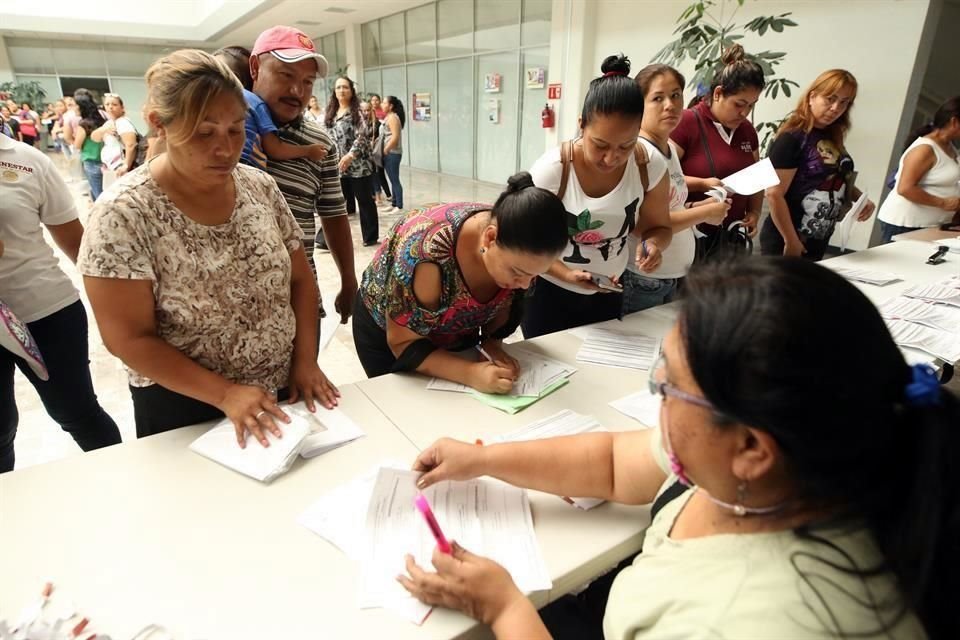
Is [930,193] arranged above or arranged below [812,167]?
below

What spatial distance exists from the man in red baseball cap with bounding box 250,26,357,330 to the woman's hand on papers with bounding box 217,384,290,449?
0.81m

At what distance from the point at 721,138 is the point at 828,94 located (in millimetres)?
581

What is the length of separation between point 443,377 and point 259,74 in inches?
45.4

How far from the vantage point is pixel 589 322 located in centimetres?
188

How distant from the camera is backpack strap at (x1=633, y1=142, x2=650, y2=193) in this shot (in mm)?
1684

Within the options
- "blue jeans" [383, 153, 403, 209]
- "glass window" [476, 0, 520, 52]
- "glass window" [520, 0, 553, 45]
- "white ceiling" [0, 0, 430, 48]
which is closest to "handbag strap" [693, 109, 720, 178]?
"blue jeans" [383, 153, 403, 209]

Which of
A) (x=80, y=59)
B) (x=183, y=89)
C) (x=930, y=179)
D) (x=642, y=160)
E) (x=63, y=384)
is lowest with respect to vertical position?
(x=63, y=384)

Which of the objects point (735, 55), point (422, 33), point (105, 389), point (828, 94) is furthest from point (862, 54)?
point (422, 33)

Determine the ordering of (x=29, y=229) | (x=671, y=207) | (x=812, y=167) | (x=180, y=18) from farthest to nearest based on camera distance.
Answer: (x=180, y=18) → (x=812, y=167) → (x=671, y=207) → (x=29, y=229)

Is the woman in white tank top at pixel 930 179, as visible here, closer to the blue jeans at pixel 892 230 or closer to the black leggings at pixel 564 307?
the blue jeans at pixel 892 230

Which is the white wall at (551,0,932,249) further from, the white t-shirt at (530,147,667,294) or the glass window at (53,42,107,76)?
the glass window at (53,42,107,76)

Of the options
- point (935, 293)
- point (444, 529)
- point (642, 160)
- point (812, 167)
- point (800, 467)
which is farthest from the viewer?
point (812, 167)

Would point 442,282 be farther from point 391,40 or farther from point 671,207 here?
point 391,40

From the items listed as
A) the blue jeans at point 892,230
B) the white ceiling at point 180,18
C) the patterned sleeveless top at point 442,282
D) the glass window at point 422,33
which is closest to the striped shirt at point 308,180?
the patterned sleeveless top at point 442,282
